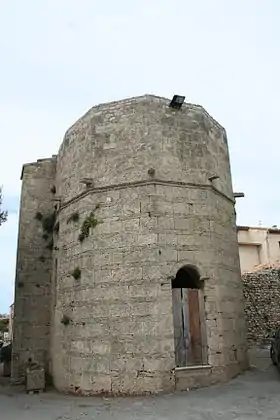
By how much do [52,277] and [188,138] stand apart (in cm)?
632

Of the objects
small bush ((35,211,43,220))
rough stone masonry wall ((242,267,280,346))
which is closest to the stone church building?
small bush ((35,211,43,220))

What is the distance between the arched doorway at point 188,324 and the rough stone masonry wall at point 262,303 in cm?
893

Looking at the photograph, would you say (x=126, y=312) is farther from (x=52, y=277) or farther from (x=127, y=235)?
(x=52, y=277)

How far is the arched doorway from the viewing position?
962 cm

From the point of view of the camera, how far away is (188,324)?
32.3ft

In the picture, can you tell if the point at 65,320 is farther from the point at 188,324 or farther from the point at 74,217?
the point at 188,324

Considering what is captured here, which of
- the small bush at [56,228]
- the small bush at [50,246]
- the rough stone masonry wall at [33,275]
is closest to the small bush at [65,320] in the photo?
the rough stone masonry wall at [33,275]

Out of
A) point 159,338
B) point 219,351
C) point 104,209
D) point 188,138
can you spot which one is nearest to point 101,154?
point 104,209

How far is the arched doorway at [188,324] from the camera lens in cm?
962

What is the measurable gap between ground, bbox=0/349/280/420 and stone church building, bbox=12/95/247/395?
0.52 meters

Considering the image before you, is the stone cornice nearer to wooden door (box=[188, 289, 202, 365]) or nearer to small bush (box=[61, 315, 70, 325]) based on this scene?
wooden door (box=[188, 289, 202, 365])

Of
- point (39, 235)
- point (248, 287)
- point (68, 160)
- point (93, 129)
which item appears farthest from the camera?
point (248, 287)

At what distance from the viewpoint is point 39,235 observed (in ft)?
45.3

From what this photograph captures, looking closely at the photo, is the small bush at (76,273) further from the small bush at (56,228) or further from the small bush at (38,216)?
the small bush at (38,216)
